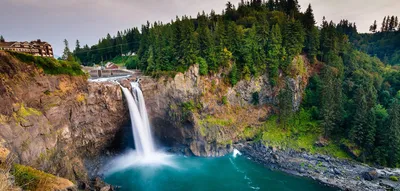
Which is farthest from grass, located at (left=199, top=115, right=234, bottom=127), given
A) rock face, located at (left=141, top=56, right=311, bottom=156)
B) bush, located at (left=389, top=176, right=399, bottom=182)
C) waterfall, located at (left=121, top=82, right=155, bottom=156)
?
bush, located at (left=389, top=176, right=399, bottom=182)

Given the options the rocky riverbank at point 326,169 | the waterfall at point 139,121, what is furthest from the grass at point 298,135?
the waterfall at point 139,121

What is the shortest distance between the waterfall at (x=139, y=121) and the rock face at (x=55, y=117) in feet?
4.93

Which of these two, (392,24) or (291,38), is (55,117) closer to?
(291,38)

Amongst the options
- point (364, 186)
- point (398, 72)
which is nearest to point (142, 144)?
point (364, 186)

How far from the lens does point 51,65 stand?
92.5 ft

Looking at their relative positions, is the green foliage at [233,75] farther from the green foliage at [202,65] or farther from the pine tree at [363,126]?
the pine tree at [363,126]

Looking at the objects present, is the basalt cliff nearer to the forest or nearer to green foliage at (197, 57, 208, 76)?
green foliage at (197, 57, 208, 76)

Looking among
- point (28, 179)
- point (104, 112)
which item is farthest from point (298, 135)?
point (28, 179)

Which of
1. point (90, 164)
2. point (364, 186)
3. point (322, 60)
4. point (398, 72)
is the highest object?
point (322, 60)

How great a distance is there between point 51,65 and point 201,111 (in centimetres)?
2250

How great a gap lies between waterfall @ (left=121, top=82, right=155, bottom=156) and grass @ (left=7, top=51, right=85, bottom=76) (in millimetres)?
7197

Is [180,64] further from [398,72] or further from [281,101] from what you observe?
[398,72]

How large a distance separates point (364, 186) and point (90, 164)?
3642cm

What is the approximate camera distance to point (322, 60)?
50625mm
